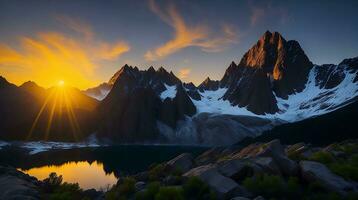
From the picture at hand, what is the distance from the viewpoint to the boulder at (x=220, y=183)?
1983 centimetres

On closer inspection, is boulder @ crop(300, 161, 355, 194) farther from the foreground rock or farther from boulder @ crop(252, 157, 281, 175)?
the foreground rock

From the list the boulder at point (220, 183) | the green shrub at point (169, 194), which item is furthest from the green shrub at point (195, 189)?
the green shrub at point (169, 194)

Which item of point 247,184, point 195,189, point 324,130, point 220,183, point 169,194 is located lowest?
point 169,194

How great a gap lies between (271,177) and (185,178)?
5.79 m

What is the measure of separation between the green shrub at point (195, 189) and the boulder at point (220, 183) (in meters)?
0.50

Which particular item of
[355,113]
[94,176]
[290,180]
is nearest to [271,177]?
[290,180]

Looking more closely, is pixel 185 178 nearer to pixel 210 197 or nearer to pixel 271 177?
pixel 210 197

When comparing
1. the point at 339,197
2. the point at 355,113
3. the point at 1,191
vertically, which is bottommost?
the point at 339,197

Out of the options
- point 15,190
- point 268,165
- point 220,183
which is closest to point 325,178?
point 268,165

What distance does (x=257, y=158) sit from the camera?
81.6 ft

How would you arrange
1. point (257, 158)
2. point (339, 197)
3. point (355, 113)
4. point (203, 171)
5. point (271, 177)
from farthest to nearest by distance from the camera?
point (355, 113)
point (257, 158)
point (203, 171)
point (271, 177)
point (339, 197)

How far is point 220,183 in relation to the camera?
20.9 meters

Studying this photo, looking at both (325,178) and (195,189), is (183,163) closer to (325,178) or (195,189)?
(195,189)

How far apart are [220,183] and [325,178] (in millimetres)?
6584
